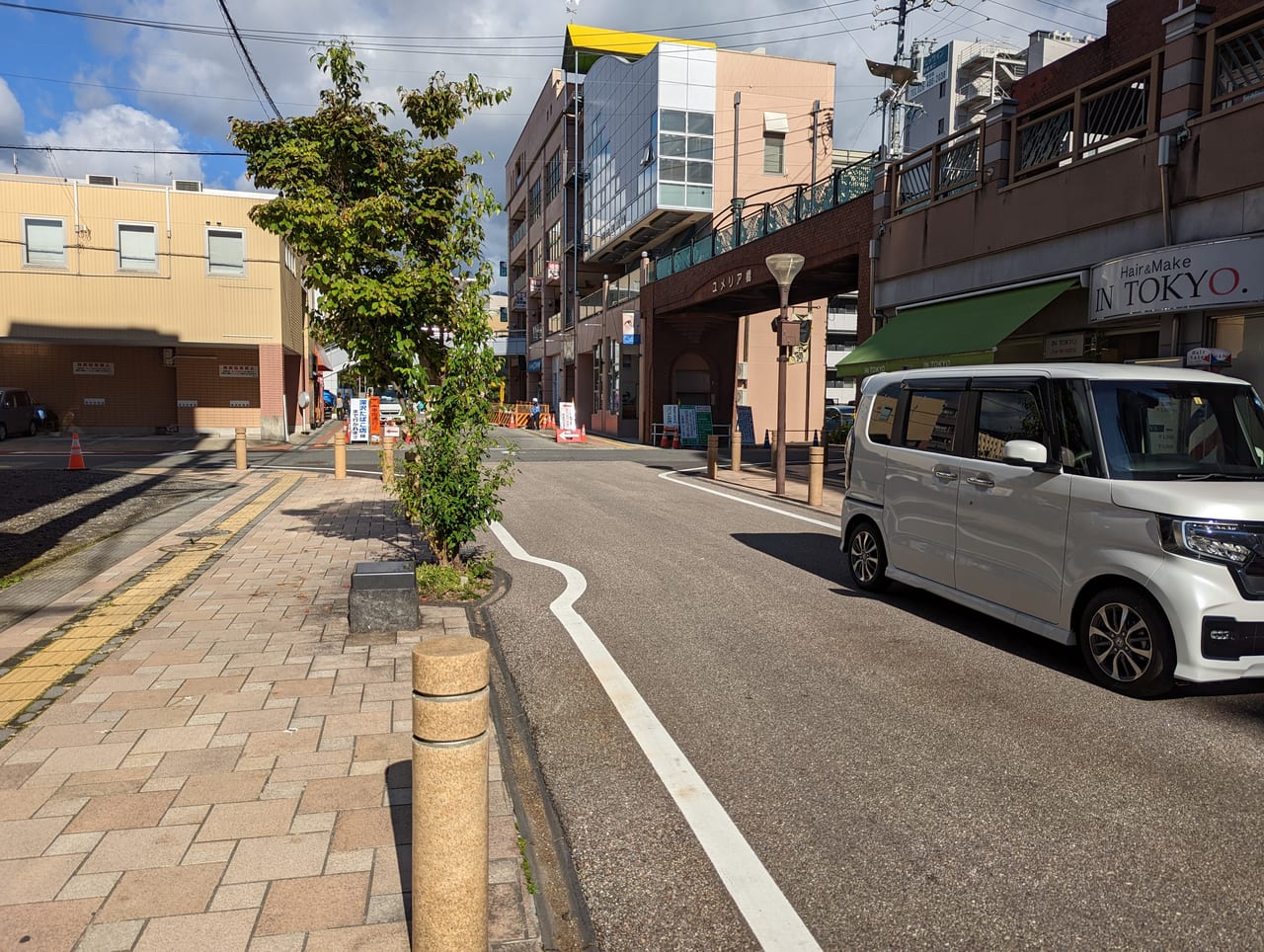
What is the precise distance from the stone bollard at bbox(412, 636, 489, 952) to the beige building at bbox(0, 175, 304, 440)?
3131 cm

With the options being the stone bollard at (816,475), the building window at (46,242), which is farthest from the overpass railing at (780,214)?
the building window at (46,242)

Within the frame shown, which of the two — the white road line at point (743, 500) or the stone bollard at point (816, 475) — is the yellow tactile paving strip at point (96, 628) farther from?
the stone bollard at point (816, 475)

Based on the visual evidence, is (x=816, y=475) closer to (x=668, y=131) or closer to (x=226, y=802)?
(x=226, y=802)

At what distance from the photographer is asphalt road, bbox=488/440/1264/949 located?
294cm

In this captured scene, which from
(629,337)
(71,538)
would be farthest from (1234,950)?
(629,337)

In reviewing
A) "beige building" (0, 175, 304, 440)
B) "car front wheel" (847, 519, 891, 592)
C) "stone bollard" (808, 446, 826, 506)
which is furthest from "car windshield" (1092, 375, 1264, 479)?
"beige building" (0, 175, 304, 440)

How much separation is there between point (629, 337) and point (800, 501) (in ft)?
69.4

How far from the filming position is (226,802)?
356 cm

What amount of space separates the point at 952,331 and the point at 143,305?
2815cm

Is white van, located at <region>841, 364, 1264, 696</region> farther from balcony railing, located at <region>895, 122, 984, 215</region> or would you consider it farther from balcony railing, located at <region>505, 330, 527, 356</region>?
balcony railing, located at <region>505, 330, 527, 356</region>

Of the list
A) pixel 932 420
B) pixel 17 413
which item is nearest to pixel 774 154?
pixel 17 413

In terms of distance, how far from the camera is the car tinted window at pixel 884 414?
7.48 meters

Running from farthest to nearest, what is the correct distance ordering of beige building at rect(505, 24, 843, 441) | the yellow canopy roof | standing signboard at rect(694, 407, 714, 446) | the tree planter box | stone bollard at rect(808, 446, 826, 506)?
the yellow canopy roof, beige building at rect(505, 24, 843, 441), standing signboard at rect(694, 407, 714, 446), stone bollard at rect(808, 446, 826, 506), the tree planter box

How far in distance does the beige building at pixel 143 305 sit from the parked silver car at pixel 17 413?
1.96 m
